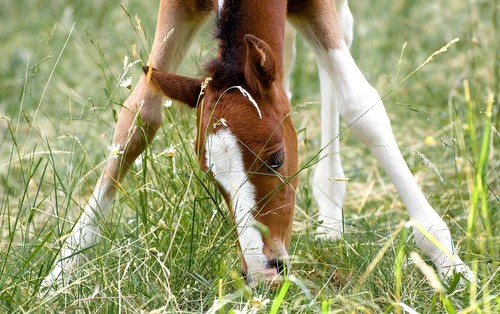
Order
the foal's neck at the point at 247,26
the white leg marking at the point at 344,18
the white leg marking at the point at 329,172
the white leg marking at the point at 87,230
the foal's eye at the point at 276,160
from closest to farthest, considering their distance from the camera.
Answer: the foal's eye at the point at 276,160, the foal's neck at the point at 247,26, the white leg marking at the point at 87,230, the white leg marking at the point at 329,172, the white leg marking at the point at 344,18

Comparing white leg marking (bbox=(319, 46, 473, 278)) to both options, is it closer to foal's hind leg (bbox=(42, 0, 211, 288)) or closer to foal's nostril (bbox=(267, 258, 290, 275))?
foal's hind leg (bbox=(42, 0, 211, 288))

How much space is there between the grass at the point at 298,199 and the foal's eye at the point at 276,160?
0.94 feet

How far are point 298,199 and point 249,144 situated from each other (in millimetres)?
1306

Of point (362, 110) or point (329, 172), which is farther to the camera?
point (329, 172)

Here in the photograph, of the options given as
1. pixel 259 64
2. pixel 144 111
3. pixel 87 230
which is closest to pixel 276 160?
pixel 259 64

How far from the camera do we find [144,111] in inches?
169

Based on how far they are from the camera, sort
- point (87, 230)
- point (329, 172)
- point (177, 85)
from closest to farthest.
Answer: point (177, 85)
point (87, 230)
point (329, 172)

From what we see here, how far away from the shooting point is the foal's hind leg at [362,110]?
13.7 ft

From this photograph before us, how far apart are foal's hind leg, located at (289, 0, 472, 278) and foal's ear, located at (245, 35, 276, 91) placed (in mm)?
550

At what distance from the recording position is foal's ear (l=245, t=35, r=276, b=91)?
3.59 meters

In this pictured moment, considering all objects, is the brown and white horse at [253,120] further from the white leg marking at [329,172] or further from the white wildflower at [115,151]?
the white leg marking at [329,172]

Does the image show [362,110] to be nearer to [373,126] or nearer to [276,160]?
[373,126]

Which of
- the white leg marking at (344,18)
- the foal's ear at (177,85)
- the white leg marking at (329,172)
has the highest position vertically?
the foal's ear at (177,85)

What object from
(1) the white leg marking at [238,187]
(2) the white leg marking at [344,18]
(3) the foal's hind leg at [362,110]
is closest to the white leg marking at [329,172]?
(2) the white leg marking at [344,18]
